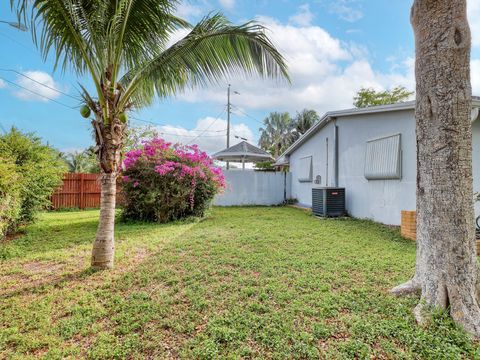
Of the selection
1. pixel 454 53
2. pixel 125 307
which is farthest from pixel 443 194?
pixel 125 307

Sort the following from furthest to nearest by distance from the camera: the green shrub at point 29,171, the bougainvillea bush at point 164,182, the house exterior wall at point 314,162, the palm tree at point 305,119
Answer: the palm tree at point 305,119, the house exterior wall at point 314,162, the bougainvillea bush at point 164,182, the green shrub at point 29,171

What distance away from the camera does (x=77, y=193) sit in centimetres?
1204

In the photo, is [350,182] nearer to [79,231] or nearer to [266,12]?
[266,12]

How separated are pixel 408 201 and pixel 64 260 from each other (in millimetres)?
7717

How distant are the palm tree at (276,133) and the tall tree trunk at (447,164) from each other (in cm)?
2967

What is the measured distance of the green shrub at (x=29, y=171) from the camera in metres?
5.43

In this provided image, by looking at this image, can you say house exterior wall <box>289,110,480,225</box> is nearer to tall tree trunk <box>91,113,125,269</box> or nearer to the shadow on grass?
tall tree trunk <box>91,113,125,269</box>

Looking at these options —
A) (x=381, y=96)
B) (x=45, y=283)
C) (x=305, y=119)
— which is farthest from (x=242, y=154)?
(x=305, y=119)

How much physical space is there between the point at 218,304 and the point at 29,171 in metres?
5.74

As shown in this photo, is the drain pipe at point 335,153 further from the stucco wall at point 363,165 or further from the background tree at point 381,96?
the background tree at point 381,96

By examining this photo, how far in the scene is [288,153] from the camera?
51.4ft

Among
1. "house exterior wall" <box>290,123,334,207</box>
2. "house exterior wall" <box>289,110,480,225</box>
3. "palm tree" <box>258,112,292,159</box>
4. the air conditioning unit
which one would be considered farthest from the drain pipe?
"palm tree" <box>258,112,292,159</box>

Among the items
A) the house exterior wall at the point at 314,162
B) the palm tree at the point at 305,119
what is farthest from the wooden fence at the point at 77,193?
the palm tree at the point at 305,119

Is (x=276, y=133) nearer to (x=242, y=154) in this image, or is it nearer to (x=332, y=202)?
(x=242, y=154)
